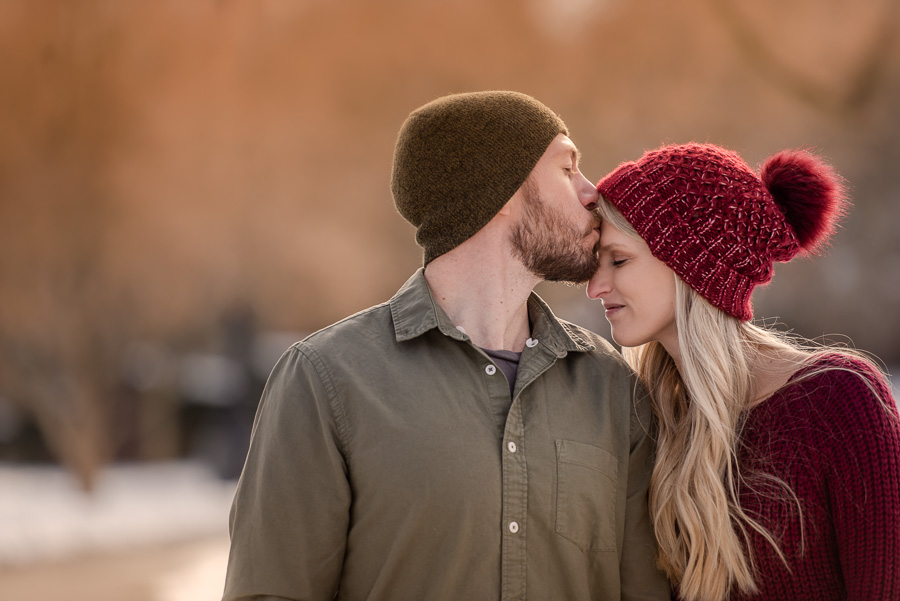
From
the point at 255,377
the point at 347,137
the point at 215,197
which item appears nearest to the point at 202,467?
the point at 255,377

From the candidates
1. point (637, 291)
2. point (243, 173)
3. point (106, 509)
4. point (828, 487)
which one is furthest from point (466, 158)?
point (106, 509)

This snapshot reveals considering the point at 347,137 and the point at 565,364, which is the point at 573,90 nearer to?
the point at 347,137

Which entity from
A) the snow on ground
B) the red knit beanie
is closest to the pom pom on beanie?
the red knit beanie

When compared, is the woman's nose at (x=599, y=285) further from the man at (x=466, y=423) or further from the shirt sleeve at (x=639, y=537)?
the shirt sleeve at (x=639, y=537)

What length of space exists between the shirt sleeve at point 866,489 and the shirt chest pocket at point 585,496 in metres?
0.45

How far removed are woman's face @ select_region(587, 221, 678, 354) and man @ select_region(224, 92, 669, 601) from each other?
0.05 meters

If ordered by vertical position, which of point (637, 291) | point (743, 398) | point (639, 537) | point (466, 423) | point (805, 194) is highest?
point (805, 194)

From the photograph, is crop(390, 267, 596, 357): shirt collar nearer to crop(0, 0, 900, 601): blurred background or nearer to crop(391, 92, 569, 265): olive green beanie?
crop(391, 92, 569, 265): olive green beanie

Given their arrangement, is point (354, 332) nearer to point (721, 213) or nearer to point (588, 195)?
point (588, 195)

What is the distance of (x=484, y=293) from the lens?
1991mm

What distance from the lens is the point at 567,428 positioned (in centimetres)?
188

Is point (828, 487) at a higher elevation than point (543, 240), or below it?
below

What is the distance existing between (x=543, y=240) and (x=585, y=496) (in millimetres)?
581

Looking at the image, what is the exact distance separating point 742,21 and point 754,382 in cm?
503
